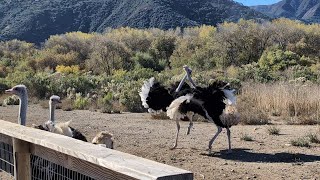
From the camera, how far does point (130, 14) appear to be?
81.8 m

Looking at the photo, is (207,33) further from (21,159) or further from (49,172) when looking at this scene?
(49,172)

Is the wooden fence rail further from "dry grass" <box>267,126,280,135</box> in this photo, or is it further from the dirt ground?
"dry grass" <box>267,126,280,135</box>

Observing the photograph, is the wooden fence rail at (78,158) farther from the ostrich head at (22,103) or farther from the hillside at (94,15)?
the hillside at (94,15)

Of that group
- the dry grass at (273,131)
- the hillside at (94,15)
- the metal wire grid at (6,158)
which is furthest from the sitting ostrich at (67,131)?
the hillside at (94,15)

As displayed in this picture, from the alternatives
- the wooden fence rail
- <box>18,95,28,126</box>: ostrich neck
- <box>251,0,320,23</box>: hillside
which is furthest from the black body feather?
<box>251,0,320,23</box>: hillside

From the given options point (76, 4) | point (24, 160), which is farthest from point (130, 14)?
point (24, 160)

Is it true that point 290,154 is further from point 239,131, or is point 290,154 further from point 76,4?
point 76,4

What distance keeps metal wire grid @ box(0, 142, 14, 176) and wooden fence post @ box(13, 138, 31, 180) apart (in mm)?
307

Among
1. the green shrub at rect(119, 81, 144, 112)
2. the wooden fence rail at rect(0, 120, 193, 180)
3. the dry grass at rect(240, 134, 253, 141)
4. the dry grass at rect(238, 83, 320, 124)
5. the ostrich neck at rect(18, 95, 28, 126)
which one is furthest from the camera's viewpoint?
the green shrub at rect(119, 81, 144, 112)

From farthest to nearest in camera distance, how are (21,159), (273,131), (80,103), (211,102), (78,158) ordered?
(80,103) < (273,131) < (211,102) < (21,159) < (78,158)

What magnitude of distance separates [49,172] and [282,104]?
11488 millimetres

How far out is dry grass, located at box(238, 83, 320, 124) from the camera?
43.5 ft

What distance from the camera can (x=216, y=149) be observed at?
9711 mm

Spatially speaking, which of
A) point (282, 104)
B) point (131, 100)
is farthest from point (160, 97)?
point (131, 100)
